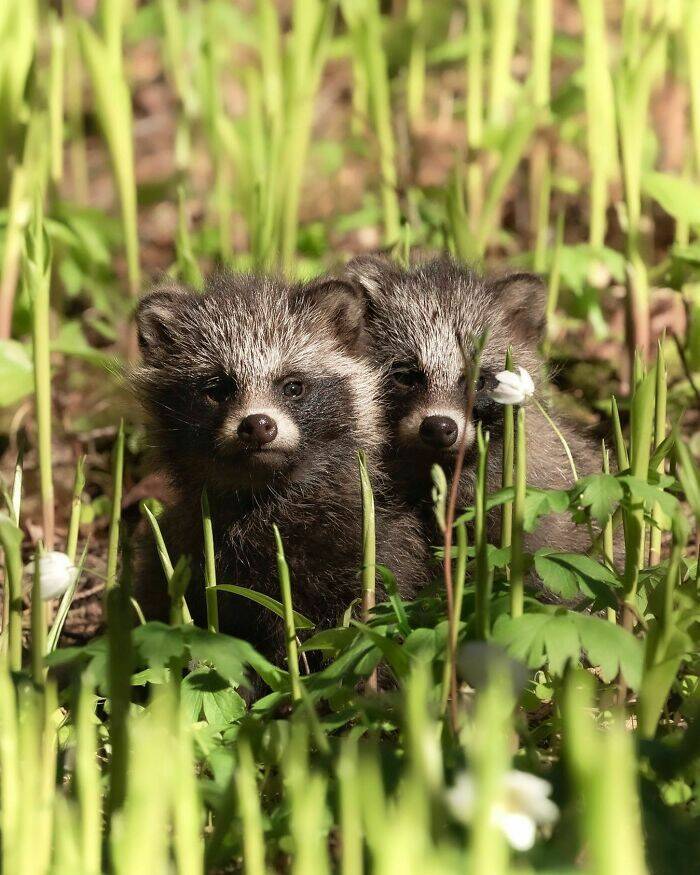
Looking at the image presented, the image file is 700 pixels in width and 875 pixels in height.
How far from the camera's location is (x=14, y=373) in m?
4.94

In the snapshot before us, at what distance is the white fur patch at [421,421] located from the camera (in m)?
4.27

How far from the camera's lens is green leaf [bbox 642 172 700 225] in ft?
17.3

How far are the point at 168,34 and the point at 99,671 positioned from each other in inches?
215

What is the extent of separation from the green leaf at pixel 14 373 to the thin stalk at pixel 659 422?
2.58m

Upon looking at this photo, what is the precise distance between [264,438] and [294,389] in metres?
0.47

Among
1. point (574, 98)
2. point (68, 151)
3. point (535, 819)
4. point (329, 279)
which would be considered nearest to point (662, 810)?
point (535, 819)

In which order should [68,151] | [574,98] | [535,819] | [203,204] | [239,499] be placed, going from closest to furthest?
1. [535,819]
2. [239,499]
3. [574,98]
4. [203,204]
5. [68,151]

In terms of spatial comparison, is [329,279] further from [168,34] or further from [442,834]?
[168,34]

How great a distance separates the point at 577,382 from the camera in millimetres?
6137

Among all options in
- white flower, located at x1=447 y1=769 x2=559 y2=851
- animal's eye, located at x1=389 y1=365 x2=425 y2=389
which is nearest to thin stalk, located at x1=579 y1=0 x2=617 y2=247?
animal's eye, located at x1=389 y1=365 x2=425 y2=389

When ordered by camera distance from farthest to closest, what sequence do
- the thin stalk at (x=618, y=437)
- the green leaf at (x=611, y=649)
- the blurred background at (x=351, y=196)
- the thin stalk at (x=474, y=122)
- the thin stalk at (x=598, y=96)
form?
the thin stalk at (x=474, y=122), the thin stalk at (x=598, y=96), the blurred background at (x=351, y=196), the thin stalk at (x=618, y=437), the green leaf at (x=611, y=649)

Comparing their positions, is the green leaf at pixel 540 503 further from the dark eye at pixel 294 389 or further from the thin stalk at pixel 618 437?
the dark eye at pixel 294 389

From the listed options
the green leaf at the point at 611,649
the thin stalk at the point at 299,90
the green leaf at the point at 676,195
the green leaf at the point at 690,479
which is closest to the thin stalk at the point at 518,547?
the green leaf at the point at 611,649

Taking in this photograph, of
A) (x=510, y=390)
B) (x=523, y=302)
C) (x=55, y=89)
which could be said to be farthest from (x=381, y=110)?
(x=510, y=390)
